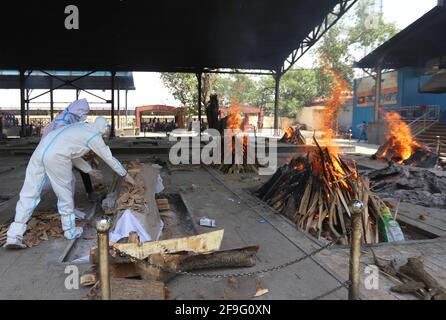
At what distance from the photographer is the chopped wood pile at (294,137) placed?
2055cm

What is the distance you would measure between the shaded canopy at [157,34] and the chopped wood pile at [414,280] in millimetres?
14081

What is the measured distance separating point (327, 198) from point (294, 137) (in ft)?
49.8

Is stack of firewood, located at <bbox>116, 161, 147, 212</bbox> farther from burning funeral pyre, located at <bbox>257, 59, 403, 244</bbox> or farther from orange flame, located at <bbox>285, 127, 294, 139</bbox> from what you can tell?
orange flame, located at <bbox>285, 127, 294, 139</bbox>

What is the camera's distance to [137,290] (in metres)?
3.22

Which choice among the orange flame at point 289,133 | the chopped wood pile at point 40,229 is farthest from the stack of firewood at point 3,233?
the orange flame at point 289,133

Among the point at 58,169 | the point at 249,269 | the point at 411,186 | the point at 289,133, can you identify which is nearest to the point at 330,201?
the point at 249,269

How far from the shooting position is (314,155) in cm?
696

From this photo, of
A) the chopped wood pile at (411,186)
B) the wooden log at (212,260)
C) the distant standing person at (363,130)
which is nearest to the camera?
the wooden log at (212,260)

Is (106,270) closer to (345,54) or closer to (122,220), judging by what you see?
(122,220)

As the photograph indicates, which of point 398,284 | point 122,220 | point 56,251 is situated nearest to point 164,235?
point 122,220

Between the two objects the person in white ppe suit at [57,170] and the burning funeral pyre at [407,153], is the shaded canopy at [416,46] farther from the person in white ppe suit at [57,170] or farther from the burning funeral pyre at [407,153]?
the person in white ppe suit at [57,170]

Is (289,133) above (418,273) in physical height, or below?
above

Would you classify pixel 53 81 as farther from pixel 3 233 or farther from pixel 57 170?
pixel 57 170

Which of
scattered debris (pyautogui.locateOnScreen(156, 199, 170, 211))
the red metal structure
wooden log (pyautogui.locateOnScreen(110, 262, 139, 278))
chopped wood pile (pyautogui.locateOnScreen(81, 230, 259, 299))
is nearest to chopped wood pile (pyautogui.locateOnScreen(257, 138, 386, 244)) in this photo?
chopped wood pile (pyautogui.locateOnScreen(81, 230, 259, 299))
